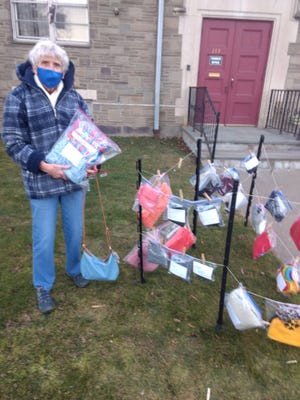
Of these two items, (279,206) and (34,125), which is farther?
(279,206)

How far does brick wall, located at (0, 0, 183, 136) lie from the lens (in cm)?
660

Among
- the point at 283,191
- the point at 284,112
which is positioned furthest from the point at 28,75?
the point at 284,112

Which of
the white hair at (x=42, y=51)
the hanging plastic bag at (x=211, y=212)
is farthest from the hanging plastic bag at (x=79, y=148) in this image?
the hanging plastic bag at (x=211, y=212)

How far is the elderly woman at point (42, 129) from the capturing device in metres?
1.88

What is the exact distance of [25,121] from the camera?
1.91 meters

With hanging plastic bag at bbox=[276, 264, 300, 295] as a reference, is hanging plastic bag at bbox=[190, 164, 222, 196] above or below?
above

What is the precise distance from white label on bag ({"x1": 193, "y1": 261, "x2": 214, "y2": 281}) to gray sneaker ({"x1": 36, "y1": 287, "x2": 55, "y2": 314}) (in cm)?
109

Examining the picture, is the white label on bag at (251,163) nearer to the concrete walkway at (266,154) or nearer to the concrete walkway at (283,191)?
the concrete walkway at (283,191)

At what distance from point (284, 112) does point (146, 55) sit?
10.7 feet

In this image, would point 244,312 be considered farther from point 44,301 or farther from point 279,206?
point 44,301

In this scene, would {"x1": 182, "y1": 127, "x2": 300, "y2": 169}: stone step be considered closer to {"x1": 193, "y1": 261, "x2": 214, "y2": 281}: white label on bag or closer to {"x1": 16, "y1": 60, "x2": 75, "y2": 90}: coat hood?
{"x1": 193, "y1": 261, "x2": 214, "y2": 281}: white label on bag

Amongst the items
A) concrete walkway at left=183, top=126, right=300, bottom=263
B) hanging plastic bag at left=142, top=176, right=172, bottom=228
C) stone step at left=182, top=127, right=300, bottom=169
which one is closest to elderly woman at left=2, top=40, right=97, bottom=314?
hanging plastic bag at left=142, top=176, right=172, bottom=228

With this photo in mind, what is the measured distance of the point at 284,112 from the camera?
22.9 feet

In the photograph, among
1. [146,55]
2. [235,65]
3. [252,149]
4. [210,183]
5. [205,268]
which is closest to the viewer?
[205,268]
